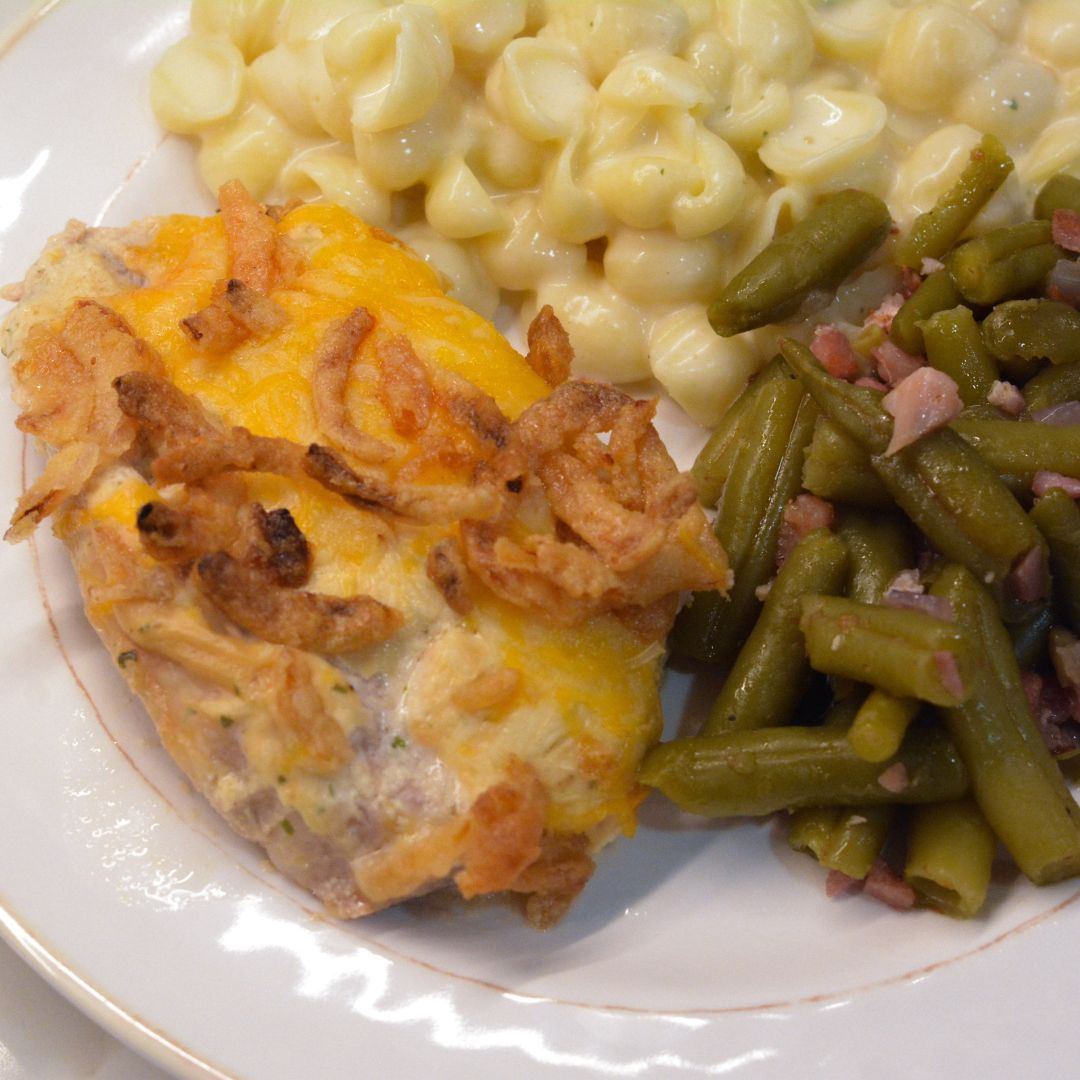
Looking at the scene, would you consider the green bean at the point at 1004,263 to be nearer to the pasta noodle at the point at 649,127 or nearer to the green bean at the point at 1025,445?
the pasta noodle at the point at 649,127

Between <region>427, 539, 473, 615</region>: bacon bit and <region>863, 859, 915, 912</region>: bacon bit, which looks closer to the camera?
<region>427, 539, 473, 615</region>: bacon bit

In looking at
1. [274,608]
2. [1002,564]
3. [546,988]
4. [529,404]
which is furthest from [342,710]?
[1002,564]

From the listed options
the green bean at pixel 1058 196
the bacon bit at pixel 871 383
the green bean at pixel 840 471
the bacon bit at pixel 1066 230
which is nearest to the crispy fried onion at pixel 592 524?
the green bean at pixel 840 471

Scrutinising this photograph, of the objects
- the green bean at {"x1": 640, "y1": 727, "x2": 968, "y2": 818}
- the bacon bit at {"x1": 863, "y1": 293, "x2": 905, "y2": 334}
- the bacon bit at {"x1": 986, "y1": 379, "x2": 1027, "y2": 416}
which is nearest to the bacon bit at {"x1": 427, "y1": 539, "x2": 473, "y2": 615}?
A: the green bean at {"x1": 640, "y1": 727, "x2": 968, "y2": 818}

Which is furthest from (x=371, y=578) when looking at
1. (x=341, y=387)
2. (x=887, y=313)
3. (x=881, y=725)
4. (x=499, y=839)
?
(x=887, y=313)

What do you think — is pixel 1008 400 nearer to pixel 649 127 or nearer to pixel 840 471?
pixel 840 471

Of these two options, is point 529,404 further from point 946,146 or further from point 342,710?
point 946,146

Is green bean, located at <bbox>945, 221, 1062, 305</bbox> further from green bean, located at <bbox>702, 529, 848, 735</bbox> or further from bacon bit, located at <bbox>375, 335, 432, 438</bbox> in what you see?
bacon bit, located at <bbox>375, 335, 432, 438</bbox>
